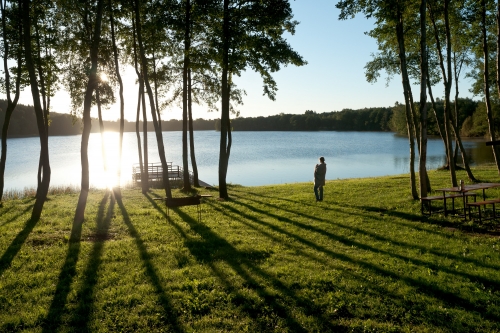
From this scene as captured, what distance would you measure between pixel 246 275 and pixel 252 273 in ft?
0.49

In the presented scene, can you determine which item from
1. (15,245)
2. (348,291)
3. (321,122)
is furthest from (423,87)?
(321,122)

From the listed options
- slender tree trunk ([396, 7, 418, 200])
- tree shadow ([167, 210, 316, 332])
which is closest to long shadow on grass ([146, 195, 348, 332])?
tree shadow ([167, 210, 316, 332])

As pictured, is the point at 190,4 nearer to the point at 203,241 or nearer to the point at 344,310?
the point at 203,241

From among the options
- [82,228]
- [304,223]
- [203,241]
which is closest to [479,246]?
[304,223]

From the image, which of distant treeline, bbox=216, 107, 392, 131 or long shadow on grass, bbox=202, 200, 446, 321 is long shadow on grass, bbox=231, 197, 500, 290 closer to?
long shadow on grass, bbox=202, 200, 446, 321

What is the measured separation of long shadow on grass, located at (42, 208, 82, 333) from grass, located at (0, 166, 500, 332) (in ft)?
0.08

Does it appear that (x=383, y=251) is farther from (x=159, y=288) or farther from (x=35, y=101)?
(x=35, y=101)

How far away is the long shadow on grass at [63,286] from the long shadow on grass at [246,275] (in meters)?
2.37

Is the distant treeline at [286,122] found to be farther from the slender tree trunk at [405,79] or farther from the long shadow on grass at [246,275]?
the long shadow on grass at [246,275]

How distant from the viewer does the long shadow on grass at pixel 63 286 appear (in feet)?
16.5

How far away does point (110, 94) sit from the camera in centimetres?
2059

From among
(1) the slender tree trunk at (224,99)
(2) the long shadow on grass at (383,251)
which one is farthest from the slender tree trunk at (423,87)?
(1) the slender tree trunk at (224,99)

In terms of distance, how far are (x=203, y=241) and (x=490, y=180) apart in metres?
15.4

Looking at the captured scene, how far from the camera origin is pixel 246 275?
6.72 meters
